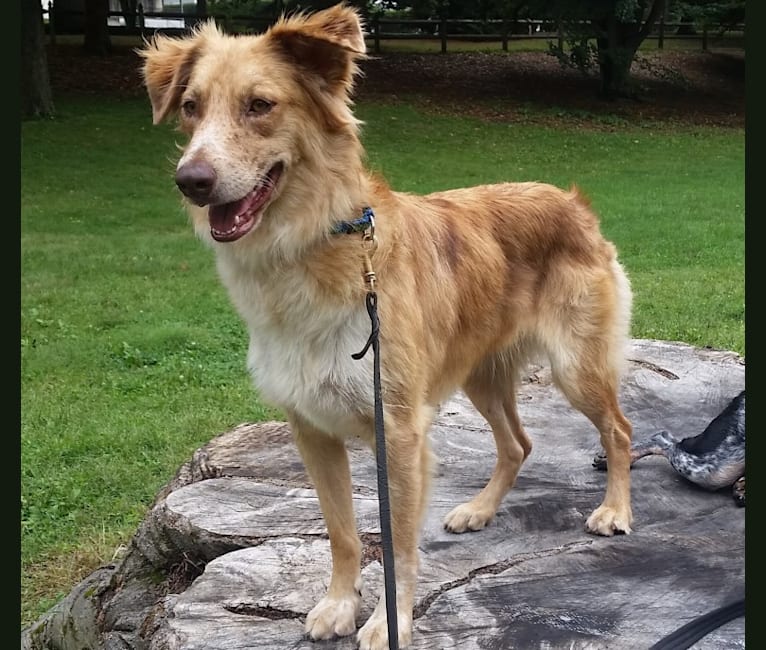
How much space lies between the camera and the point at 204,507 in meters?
4.07

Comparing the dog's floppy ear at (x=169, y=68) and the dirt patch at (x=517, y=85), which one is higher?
the dog's floppy ear at (x=169, y=68)

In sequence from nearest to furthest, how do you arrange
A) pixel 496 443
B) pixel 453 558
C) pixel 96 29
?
pixel 453 558 → pixel 496 443 → pixel 96 29

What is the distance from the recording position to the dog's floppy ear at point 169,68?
10.7 ft

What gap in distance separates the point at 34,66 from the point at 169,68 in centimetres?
1850

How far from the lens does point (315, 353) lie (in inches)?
122

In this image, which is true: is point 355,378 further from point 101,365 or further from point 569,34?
point 569,34

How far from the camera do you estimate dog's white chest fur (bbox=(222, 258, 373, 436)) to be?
10.1 feet

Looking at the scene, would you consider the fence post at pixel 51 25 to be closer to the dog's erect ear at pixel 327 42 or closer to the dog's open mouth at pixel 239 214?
the dog's erect ear at pixel 327 42

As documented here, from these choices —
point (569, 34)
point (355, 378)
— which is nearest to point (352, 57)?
point (355, 378)

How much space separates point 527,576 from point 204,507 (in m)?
1.54

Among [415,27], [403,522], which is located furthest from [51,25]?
[403,522]

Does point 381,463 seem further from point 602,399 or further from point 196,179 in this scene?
point 602,399

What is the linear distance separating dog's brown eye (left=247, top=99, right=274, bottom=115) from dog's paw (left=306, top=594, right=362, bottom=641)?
186 cm

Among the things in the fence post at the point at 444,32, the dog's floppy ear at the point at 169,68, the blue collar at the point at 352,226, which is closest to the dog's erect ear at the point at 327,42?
the dog's floppy ear at the point at 169,68
